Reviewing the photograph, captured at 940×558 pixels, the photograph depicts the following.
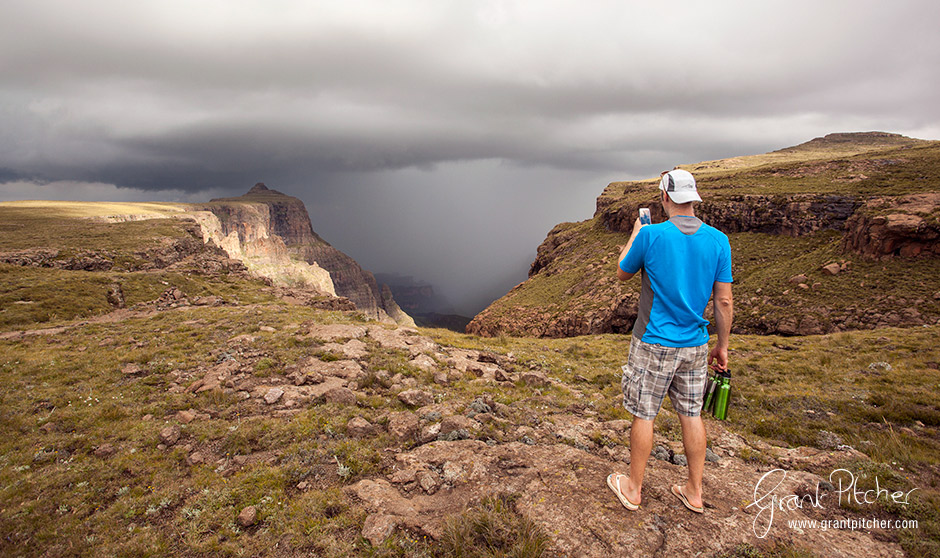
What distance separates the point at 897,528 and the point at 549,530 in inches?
149

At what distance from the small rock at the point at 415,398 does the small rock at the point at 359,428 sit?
133 cm

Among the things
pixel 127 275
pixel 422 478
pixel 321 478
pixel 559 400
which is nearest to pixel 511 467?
pixel 422 478

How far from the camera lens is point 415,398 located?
321 inches

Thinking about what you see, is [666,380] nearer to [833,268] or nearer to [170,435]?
[170,435]

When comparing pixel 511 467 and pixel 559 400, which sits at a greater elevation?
pixel 511 467

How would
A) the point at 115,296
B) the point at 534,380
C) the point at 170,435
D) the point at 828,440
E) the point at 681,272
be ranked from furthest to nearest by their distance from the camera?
the point at 115,296 → the point at 534,380 → the point at 170,435 → the point at 828,440 → the point at 681,272

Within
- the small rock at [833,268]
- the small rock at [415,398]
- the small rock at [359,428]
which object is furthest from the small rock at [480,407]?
the small rock at [833,268]

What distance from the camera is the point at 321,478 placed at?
17.2 ft

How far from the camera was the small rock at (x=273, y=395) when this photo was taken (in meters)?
8.15

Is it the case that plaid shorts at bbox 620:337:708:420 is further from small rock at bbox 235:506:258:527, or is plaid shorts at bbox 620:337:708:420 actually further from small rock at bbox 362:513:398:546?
small rock at bbox 235:506:258:527

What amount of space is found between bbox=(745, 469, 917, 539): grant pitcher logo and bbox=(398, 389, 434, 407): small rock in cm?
588

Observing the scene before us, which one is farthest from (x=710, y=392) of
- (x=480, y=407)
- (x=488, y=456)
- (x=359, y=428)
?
(x=359, y=428)

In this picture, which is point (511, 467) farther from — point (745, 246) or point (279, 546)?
point (745, 246)

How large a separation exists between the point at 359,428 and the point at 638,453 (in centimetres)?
481
